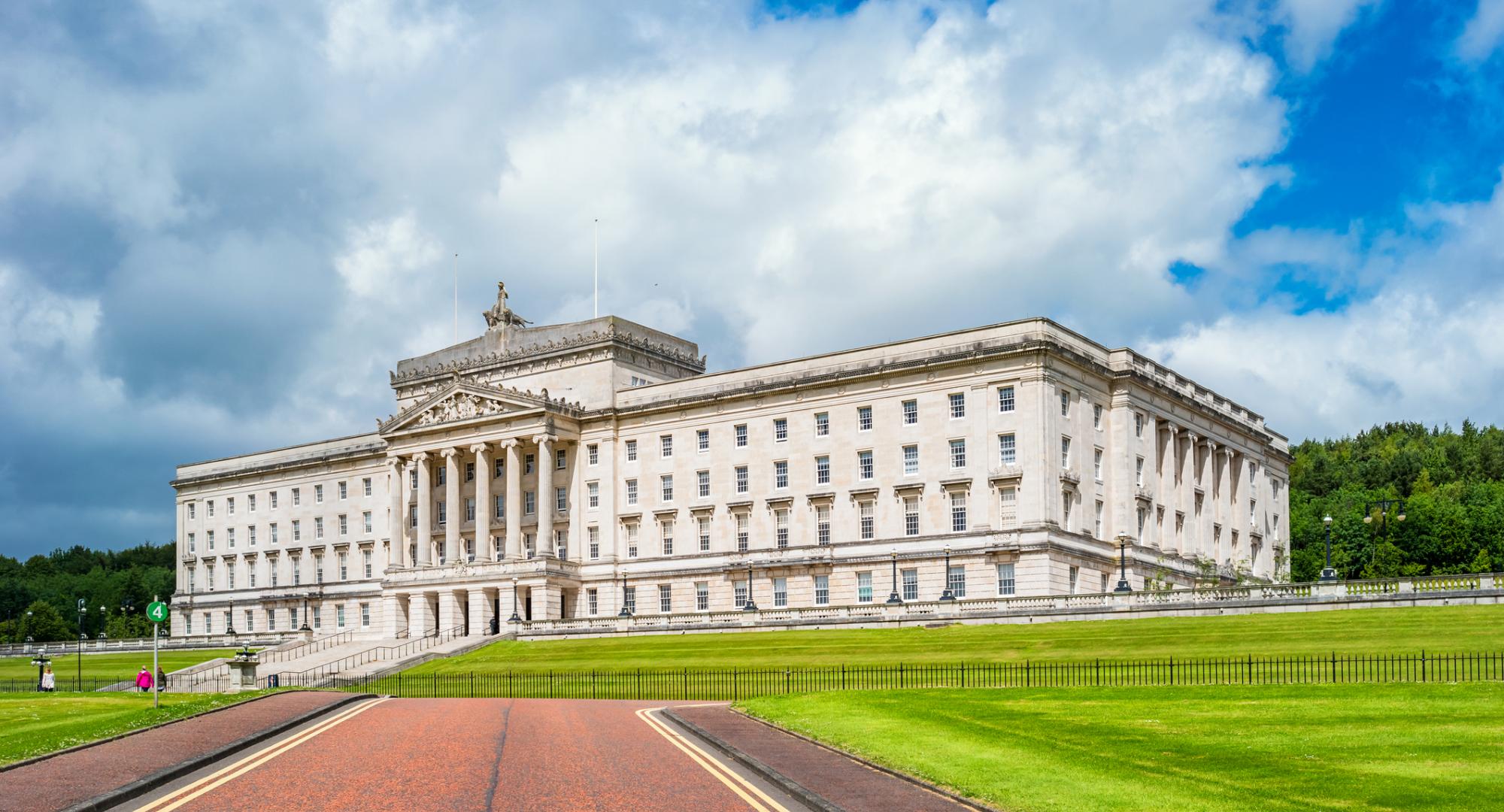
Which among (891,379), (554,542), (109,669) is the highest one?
(891,379)

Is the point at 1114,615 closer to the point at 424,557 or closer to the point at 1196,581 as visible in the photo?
the point at 1196,581

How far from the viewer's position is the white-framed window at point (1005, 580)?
88.0 metres

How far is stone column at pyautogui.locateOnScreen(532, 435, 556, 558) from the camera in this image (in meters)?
106

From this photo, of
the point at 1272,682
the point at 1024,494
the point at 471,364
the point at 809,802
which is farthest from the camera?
the point at 471,364

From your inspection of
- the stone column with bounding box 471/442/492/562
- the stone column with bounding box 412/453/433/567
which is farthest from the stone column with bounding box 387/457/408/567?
the stone column with bounding box 471/442/492/562

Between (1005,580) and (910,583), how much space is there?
6.53m

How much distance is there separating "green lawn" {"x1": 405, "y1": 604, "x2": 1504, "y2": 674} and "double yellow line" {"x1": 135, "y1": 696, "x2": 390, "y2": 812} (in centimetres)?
3111

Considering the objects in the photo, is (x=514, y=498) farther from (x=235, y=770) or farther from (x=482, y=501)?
(x=235, y=770)

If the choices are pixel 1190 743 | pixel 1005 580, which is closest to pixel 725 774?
pixel 1190 743

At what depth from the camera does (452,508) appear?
111375 millimetres

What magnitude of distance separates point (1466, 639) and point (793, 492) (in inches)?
2000

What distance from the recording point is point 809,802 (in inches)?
922

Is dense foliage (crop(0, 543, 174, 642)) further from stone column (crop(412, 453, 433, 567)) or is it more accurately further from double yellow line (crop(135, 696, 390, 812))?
double yellow line (crop(135, 696, 390, 812))

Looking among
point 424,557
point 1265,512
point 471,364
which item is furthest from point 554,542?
point 1265,512
